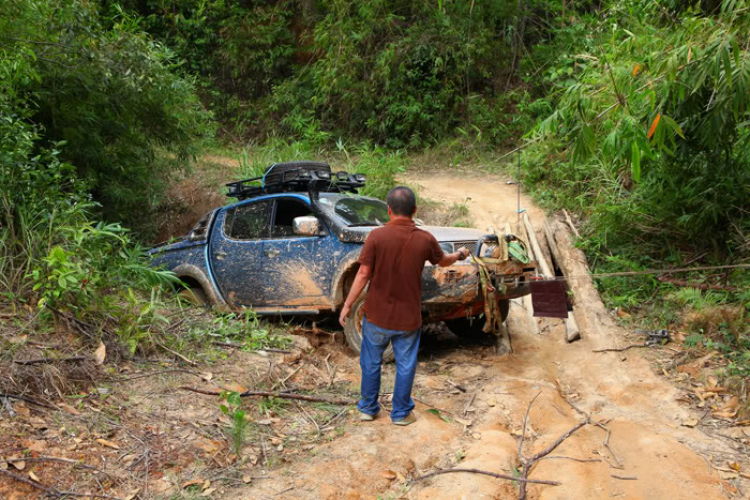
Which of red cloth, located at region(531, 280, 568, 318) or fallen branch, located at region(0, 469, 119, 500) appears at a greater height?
red cloth, located at region(531, 280, 568, 318)

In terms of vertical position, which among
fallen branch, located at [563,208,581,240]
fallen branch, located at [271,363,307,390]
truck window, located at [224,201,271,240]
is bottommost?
fallen branch, located at [271,363,307,390]

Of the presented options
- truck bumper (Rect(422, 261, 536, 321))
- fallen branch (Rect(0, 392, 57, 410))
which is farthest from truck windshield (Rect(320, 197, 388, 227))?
fallen branch (Rect(0, 392, 57, 410))

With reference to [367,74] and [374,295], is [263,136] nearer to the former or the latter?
[367,74]

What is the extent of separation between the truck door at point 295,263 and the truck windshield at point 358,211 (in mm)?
257

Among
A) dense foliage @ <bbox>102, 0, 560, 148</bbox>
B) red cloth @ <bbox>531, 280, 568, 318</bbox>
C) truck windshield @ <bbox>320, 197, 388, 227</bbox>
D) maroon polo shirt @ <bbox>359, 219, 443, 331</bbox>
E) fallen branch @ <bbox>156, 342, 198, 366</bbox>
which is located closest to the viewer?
maroon polo shirt @ <bbox>359, 219, 443, 331</bbox>

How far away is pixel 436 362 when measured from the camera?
6262mm

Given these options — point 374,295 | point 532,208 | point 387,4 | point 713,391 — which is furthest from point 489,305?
point 387,4

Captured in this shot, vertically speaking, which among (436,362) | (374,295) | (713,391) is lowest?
(436,362)

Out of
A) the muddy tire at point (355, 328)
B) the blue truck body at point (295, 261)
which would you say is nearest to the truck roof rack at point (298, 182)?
the blue truck body at point (295, 261)

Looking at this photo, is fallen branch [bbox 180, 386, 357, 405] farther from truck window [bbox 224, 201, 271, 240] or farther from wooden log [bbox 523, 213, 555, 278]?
wooden log [bbox 523, 213, 555, 278]

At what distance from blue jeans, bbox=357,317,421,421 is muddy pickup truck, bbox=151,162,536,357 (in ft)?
4.15

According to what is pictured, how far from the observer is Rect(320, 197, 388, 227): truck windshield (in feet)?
21.4

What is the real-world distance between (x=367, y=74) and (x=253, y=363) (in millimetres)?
12618

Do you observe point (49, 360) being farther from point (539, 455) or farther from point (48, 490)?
point (539, 455)
